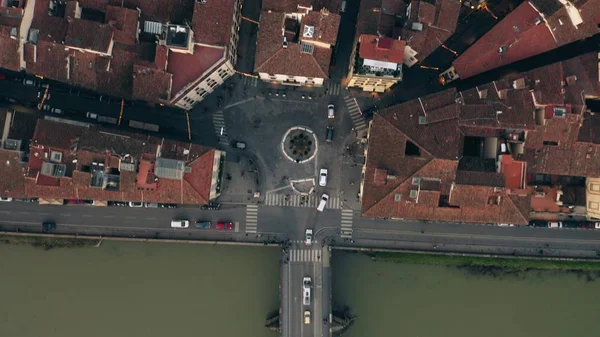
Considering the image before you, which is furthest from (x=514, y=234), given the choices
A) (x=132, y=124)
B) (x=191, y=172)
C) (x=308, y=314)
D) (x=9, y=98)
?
(x=9, y=98)

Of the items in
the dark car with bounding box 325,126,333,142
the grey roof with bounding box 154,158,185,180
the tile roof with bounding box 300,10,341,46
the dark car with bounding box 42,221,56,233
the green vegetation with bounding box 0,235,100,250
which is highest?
the tile roof with bounding box 300,10,341,46

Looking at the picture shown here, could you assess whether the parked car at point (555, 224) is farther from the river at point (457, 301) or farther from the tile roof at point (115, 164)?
the tile roof at point (115, 164)

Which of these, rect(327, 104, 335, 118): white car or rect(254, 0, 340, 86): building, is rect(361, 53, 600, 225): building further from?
rect(254, 0, 340, 86): building

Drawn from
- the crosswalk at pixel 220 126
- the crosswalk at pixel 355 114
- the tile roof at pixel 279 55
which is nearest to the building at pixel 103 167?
the crosswalk at pixel 220 126

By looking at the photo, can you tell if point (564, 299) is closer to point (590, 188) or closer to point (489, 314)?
point (489, 314)

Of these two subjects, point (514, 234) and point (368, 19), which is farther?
point (514, 234)

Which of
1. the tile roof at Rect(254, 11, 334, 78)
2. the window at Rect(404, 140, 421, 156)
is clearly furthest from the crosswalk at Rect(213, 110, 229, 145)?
the window at Rect(404, 140, 421, 156)

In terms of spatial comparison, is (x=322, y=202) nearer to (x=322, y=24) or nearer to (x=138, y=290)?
(x=322, y=24)
